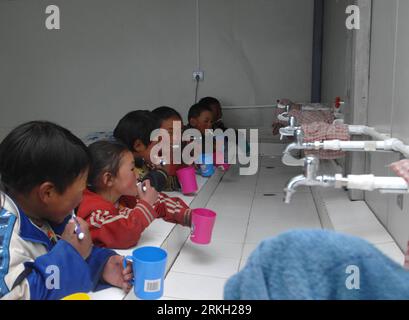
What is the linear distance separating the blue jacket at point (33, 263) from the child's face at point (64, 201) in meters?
0.05

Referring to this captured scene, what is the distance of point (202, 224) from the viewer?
1.42 meters

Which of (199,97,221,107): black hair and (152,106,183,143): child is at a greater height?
(199,97,221,107): black hair

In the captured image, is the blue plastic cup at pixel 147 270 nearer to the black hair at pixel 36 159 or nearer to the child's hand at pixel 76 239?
the child's hand at pixel 76 239

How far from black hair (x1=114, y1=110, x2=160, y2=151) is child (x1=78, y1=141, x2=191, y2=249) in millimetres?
463

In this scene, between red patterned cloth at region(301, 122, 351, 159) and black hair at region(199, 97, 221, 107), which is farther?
black hair at region(199, 97, 221, 107)

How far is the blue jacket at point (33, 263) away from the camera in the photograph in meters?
0.85

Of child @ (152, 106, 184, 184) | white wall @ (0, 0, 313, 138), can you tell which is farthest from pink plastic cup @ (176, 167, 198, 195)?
white wall @ (0, 0, 313, 138)

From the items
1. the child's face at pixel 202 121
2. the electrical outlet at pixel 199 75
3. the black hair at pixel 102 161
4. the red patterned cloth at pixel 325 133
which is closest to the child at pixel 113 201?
the black hair at pixel 102 161

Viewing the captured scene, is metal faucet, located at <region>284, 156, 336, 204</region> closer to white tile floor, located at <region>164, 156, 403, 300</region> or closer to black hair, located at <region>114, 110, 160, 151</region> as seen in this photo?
white tile floor, located at <region>164, 156, 403, 300</region>

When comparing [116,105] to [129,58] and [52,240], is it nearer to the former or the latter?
[129,58]

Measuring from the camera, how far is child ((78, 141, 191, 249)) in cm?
134

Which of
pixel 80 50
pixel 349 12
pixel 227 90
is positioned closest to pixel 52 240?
pixel 349 12

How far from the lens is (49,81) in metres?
3.90
